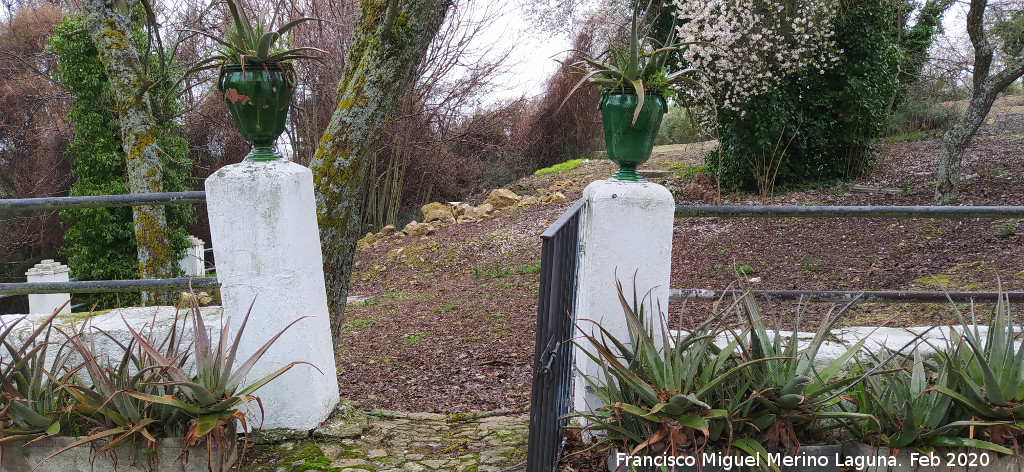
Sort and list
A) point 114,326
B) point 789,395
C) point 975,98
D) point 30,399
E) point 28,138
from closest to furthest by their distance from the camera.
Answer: point 789,395 < point 30,399 < point 114,326 < point 975,98 < point 28,138

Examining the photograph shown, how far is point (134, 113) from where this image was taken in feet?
20.0

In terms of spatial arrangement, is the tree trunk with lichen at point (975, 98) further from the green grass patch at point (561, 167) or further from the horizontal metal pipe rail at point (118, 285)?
the horizontal metal pipe rail at point (118, 285)

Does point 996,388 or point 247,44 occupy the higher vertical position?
point 247,44

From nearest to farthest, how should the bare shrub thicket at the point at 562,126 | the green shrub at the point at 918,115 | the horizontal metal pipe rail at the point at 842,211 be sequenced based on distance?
the horizontal metal pipe rail at the point at 842,211, the green shrub at the point at 918,115, the bare shrub thicket at the point at 562,126

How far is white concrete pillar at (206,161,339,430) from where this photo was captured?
273 centimetres

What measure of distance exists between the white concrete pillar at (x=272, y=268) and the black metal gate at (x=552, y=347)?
3.75 feet

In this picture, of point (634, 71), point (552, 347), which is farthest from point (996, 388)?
point (634, 71)

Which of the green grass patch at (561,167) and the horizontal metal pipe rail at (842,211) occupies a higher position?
the green grass patch at (561,167)

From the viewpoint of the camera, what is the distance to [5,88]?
49.8ft

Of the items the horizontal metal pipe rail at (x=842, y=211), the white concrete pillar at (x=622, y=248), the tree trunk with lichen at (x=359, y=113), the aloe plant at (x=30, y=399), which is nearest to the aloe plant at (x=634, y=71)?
the white concrete pillar at (x=622, y=248)

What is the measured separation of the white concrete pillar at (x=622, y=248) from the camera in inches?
104

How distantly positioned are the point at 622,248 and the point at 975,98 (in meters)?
9.42

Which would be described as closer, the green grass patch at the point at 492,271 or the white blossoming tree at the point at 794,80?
the green grass patch at the point at 492,271

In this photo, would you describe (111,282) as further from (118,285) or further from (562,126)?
(562,126)
